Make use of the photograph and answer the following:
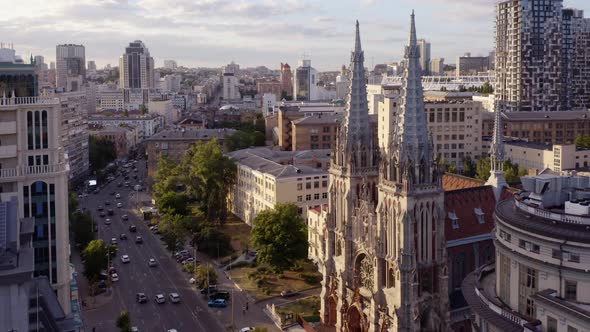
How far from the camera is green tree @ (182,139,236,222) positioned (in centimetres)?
10275

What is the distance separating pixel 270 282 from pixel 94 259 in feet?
64.0

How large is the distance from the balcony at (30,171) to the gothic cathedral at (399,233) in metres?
23.6

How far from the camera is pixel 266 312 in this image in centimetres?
6562

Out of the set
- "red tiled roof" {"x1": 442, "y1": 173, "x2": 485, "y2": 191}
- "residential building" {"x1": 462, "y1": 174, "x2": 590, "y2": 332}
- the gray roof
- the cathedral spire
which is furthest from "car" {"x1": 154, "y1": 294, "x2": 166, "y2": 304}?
the gray roof

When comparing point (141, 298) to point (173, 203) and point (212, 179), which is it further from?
point (212, 179)

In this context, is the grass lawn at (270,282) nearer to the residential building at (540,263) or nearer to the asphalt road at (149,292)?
the asphalt road at (149,292)

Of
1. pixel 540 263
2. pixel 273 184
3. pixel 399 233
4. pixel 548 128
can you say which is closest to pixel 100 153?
pixel 273 184

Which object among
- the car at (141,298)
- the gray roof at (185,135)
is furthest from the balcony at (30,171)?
the gray roof at (185,135)

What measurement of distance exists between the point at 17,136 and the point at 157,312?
2478 centimetres

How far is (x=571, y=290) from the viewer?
32562mm

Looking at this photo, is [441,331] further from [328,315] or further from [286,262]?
[286,262]

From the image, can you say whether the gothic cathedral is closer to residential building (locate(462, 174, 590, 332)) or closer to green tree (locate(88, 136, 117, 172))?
residential building (locate(462, 174, 590, 332))

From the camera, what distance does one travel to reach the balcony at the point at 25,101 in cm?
4922

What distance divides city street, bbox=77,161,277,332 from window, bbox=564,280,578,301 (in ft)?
112
